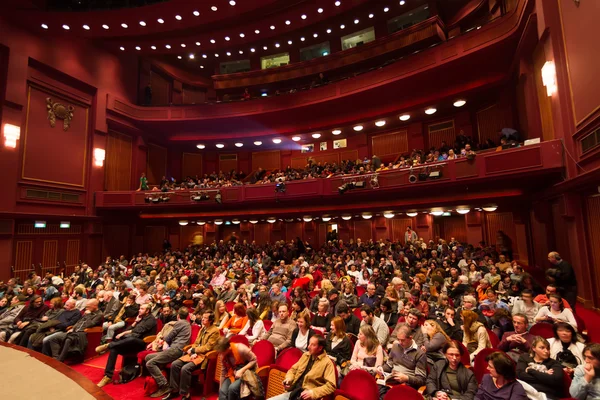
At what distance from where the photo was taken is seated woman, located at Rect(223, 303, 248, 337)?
5.14 metres

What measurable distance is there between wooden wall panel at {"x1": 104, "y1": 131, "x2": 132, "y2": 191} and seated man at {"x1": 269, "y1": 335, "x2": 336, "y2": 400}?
48.6 feet

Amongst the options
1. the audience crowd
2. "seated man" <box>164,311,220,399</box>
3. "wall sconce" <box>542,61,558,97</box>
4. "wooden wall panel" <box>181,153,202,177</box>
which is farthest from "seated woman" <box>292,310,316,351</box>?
"wooden wall panel" <box>181,153,202,177</box>

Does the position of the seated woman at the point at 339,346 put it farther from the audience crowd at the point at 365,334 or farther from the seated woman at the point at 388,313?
the seated woman at the point at 388,313

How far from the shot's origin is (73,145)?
45.1 ft

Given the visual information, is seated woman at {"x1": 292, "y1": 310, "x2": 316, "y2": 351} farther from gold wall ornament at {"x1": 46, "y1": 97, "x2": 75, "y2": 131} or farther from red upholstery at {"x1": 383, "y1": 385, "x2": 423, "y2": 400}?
gold wall ornament at {"x1": 46, "y1": 97, "x2": 75, "y2": 131}

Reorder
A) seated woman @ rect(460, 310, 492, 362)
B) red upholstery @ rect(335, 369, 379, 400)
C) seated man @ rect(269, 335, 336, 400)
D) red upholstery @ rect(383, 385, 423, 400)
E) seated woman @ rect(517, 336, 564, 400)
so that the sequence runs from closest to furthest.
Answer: red upholstery @ rect(383, 385, 423, 400) → seated woman @ rect(517, 336, 564, 400) → red upholstery @ rect(335, 369, 379, 400) → seated man @ rect(269, 335, 336, 400) → seated woman @ rect(460, 310, 492, 362)

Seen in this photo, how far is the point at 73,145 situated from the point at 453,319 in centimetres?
1576

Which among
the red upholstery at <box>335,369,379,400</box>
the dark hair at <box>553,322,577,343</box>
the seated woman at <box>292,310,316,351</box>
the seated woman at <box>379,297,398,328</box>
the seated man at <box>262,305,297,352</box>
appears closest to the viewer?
the red upholstery at <box>335,369,379,400</box>

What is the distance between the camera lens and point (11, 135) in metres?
11.4

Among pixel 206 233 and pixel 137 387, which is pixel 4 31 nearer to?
pixel 206 233

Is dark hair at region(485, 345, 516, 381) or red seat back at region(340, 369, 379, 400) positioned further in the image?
red seat back at region(340, 369, 379, 400)

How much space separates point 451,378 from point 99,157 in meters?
16.1

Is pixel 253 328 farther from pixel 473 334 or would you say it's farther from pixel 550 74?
pixel 550 74

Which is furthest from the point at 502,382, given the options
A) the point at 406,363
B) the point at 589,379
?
the point at 406,363
